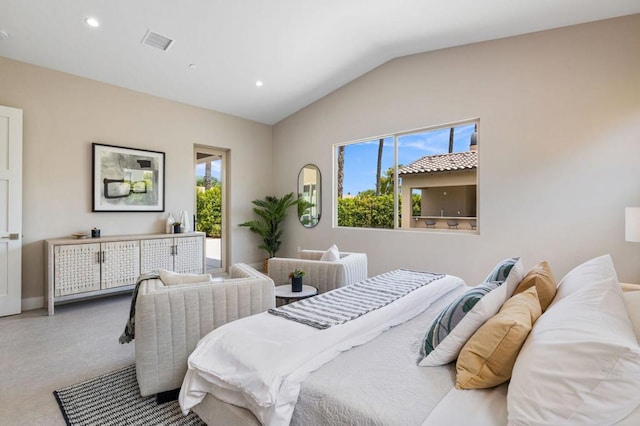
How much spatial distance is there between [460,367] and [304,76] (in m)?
4.57

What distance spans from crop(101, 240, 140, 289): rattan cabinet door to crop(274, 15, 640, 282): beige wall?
3460 millimetres

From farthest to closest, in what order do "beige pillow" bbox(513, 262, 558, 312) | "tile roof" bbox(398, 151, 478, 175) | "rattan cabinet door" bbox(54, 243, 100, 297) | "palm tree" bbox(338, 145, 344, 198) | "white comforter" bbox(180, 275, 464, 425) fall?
"palm tree" bbox(338, 145, 344, 198), "tile roof" bbox(398, 151, 478, 175), "rattan cabinet door" bbox(54, 243, 100, 297), "beige pillow" bbox(513, 262, 558, 312), "white comforter" bbox(180, 275, 464, 425)

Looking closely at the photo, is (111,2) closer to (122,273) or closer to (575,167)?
(122,273)

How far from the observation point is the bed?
0.85m

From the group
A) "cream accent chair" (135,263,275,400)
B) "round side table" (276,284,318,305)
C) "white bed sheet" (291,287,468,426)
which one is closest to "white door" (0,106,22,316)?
"cream accent chair" (135,263,275,400)

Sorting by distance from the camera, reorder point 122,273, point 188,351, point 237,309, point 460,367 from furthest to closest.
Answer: point 122,273 → point 237,309 → point 188,351 → point 460,367

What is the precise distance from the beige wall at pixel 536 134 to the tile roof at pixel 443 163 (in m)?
0.23

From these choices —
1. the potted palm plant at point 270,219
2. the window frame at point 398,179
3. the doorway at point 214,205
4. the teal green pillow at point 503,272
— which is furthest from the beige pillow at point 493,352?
the doorway at point 214,205

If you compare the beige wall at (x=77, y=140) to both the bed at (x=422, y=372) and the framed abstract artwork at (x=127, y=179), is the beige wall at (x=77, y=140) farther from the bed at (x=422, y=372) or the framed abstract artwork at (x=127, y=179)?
the bed at (x=422, y=372)

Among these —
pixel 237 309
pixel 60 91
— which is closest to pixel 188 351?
pixel 237 309

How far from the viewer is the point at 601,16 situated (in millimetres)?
3240

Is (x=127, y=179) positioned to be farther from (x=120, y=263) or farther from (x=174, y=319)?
(x=174, y=319)

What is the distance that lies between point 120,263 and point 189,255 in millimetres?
931

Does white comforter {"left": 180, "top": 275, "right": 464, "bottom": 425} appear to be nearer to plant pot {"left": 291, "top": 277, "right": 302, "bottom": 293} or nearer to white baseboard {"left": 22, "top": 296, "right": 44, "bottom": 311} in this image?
plant pot {"left": 291, "top": 277, "right": 302, "bottom": 293}
